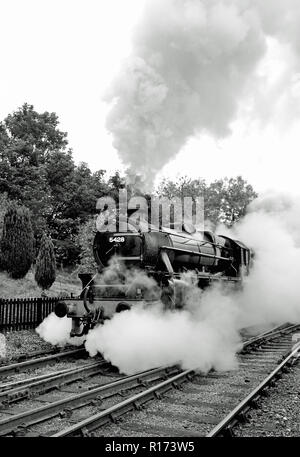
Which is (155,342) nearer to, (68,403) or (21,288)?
(68,403)

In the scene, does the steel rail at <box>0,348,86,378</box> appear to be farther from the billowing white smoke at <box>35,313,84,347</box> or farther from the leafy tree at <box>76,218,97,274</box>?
the leafy tree at <box>76,218,97,274</box>

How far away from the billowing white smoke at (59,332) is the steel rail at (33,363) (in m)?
0.99

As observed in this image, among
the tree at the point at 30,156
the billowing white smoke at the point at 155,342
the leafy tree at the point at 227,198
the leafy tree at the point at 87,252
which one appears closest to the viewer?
the billowing white smoke at the point at 155,342

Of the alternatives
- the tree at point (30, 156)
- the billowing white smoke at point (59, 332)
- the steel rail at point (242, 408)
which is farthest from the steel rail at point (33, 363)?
the tree at point (30, 156)

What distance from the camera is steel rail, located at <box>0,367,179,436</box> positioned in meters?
4.96

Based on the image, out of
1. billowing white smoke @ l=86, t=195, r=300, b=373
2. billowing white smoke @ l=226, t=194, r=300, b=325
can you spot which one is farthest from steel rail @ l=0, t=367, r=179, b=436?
billowing white smoke @ l=226, t=194, r=300, b=325

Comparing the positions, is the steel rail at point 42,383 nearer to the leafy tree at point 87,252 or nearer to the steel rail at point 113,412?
the steel rail at point 113,412

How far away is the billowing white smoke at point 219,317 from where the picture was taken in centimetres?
827

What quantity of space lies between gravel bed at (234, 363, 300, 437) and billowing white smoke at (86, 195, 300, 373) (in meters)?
1.72

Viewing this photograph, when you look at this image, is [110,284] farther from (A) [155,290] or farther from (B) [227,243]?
(B) [227,243]

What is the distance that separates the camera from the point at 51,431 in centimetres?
490
